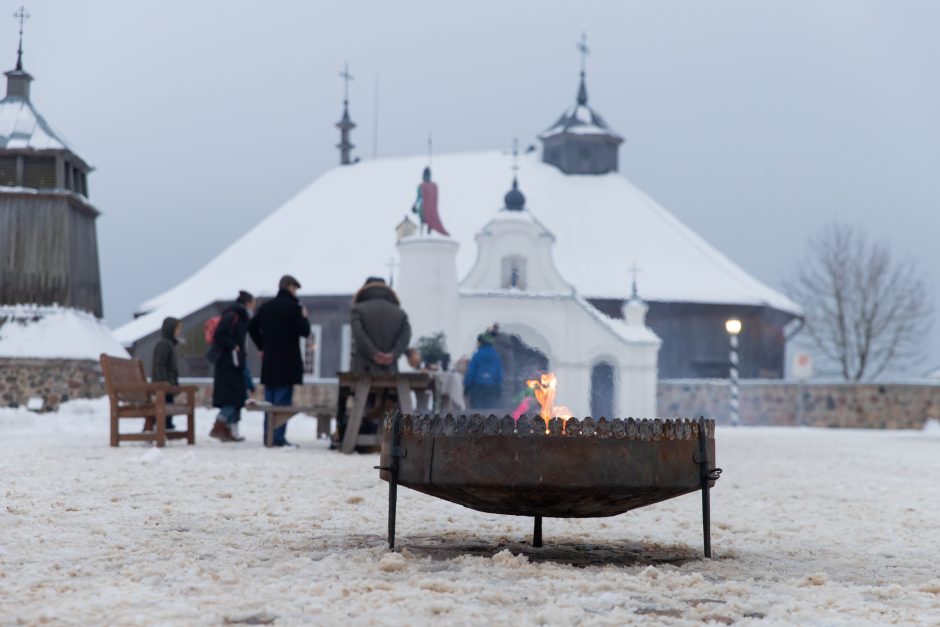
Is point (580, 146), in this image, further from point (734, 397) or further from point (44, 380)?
point (44, 380)

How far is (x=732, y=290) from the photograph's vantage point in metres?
43.6

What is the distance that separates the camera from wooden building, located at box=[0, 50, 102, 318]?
2938 cm

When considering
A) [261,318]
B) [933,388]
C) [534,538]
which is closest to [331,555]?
[534,538]

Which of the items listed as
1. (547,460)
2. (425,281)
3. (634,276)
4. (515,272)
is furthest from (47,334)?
(547,460)

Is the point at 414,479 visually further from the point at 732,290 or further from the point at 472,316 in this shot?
the point at 732,290

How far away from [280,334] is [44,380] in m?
15.0

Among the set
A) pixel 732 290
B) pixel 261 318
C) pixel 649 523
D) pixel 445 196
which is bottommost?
pixel 649 523

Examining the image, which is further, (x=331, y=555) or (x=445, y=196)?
(x=445, y=196)

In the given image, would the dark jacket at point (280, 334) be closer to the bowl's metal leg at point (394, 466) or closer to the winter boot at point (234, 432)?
the winter boot at point (234, 432)

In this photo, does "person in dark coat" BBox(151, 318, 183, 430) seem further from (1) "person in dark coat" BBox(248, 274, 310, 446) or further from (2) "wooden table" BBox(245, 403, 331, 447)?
(1) "person in dark coat" BBox(248, 274, 310, 446)

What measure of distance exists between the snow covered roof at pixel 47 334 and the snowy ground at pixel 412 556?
59.9ft

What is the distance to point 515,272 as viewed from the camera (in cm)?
3791

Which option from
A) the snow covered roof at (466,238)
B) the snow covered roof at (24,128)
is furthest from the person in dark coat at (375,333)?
the snow covered roof at (466,238)

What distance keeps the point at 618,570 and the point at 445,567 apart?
0.75 metres
